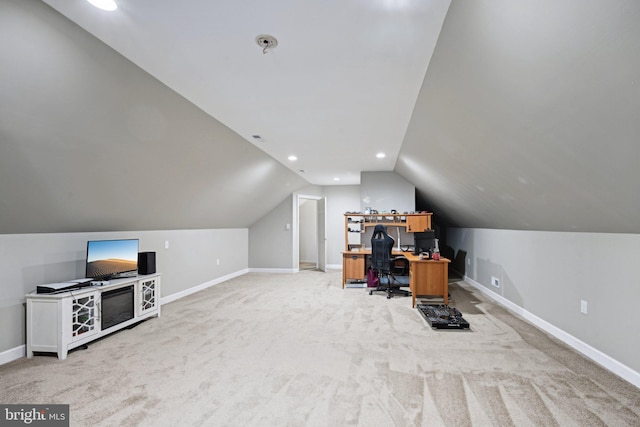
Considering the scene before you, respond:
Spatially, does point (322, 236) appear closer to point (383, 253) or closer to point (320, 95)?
point (383, 253)

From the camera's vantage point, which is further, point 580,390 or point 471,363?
point 471,363

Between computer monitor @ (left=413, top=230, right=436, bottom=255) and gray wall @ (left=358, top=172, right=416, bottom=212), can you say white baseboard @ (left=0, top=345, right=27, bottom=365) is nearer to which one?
computer monitor @ (left=413, top=230, right=436, bottom=255)

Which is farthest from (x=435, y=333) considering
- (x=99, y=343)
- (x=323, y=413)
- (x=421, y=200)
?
(x=421, y=200)

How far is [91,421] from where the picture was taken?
1.99m

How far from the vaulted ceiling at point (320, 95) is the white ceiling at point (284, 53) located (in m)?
0.01

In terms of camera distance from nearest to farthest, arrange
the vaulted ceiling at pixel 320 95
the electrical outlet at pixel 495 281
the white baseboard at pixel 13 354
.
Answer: the vaulted ceiling at pixel 320 95
the white baseboard at pixel 13 354
the electrical outlet at pixel 495 281

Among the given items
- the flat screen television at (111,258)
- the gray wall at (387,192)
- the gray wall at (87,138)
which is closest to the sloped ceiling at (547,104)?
the gray wall at (87,138)

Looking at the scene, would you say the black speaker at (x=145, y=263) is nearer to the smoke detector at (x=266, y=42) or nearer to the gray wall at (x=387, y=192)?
the smoke detector at (x=266, y=42)

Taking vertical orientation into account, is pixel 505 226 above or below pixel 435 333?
above

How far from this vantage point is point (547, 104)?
185 cm

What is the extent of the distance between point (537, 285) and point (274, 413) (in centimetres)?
362

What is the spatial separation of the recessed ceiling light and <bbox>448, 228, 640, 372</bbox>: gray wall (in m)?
4.08

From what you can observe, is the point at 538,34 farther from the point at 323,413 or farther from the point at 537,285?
the point at 537,285

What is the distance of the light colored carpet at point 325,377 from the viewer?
2.05m
